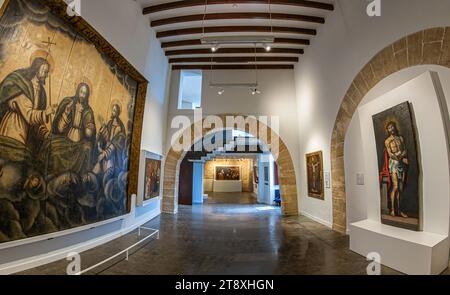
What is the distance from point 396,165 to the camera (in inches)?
109

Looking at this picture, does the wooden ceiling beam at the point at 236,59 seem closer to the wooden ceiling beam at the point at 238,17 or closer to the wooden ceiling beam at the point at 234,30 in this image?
the wooden ceiling beam at the point at 234,30

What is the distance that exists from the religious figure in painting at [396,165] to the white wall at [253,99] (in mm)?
3616

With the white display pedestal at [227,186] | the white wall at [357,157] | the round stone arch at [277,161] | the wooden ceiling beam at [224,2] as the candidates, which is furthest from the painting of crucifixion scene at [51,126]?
the white display pedestal at [227,186]

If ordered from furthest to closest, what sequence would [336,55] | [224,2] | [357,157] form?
[336,55] → [224,2] → [357,157]

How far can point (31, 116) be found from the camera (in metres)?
2.29

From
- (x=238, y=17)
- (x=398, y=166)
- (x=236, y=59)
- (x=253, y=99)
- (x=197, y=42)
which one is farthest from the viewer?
(x=253, y=99)

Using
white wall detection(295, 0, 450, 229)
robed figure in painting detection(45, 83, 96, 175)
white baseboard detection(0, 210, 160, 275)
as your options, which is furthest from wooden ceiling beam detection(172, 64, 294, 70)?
white baseboard detection(0, 210, 160, 275)

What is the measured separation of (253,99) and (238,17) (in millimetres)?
2594

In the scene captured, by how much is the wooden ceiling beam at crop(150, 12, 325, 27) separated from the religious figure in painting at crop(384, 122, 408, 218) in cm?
339

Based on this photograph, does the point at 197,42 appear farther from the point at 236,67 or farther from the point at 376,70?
the point at 376,70

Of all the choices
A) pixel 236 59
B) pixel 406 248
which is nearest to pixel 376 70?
pixel 406 248

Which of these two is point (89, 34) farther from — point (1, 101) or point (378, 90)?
point (378, 90)

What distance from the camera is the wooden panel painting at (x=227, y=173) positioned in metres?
16.9
